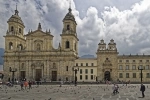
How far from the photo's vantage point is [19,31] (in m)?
97.9

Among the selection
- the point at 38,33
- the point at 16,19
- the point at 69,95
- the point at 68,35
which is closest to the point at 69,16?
the point at 68,35

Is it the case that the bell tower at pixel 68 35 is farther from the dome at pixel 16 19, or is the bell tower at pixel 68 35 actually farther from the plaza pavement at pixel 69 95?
the plaza pavement at pixel 69 95

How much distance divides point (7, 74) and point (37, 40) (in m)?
15.3

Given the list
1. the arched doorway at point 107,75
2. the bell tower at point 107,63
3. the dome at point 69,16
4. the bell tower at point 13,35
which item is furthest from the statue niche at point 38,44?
the arched doorway at point 107,75

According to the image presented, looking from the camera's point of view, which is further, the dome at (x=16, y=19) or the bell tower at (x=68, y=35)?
the dome at (x=16, y=19)

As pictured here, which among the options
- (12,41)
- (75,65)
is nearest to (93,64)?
(75,65)

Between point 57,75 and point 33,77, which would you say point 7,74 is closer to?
point 33,77

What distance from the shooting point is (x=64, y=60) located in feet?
294

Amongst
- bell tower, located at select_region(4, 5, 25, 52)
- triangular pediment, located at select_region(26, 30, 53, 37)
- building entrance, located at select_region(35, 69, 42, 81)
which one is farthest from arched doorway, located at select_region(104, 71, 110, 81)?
bell tower, located at select_region(4, 5, 25, 52)

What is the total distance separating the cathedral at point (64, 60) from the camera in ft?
291

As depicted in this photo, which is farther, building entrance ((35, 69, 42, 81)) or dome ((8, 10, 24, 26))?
dome ((8, 10, 24, 26))

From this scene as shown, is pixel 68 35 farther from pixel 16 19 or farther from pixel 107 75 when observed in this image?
pixel 16 19

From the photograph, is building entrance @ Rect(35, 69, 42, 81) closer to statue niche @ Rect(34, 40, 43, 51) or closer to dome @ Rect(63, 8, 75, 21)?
statue niche @ Rect(34, 40, 43, 51)

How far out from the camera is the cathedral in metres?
88.6
